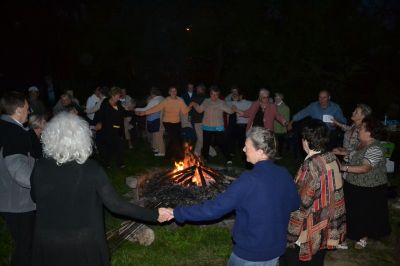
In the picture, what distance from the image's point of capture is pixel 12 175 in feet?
12.3

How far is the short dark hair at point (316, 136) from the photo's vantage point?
3.84 m

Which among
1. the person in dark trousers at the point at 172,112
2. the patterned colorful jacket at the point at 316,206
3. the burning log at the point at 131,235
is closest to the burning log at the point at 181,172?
the burning log at the point at 131,235

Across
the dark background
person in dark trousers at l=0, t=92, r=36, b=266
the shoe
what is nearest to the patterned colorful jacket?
the shoe

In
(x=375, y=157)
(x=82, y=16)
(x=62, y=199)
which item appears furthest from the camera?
(x=82, y=16)

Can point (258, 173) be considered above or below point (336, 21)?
below

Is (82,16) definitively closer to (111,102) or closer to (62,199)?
(111,102)

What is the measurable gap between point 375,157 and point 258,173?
2.90m

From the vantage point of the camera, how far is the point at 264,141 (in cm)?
329

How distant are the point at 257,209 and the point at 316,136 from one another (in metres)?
1.16

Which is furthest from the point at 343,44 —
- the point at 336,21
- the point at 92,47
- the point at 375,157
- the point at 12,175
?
the point at 12,175

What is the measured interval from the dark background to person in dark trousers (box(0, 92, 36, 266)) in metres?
15.3

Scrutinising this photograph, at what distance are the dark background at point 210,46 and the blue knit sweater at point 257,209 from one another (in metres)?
15.2

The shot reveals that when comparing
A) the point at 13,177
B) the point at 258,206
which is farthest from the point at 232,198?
the point at 13,177

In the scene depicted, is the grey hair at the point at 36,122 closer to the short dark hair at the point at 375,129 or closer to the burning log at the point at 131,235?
the burning log at the point at 131,235
